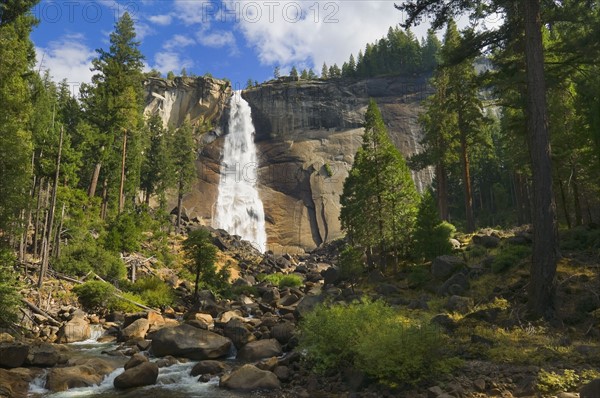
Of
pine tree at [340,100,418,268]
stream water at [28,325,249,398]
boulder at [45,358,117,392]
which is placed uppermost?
pine tree at [340,100,418,268]

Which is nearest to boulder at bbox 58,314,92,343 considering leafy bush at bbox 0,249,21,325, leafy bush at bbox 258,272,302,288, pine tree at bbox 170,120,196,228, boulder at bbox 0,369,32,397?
leafy bush at bbox 0,249,21,325

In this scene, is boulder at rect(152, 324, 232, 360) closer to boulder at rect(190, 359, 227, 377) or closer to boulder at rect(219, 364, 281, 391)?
boulder at rect(190, 359, 227, 377)

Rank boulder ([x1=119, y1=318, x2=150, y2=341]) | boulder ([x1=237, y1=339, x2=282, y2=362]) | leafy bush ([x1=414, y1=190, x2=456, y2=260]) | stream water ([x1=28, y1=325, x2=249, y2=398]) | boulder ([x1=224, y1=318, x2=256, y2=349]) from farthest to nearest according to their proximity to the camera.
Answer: leafy bush ([x1=414, y1=190, x2=456, y2=260]) < boulder ([x1=119, y1=318, x2=150, y2=341]) < boulder ([x1=224, y1=318, x2=256, y2=349]) < boulder ([x1=237, y1=339, x2=282, y2=362]) < stream water ([x1=28, y1=325, x2=249, y2=398])

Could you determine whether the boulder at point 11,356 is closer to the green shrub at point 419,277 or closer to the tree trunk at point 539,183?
the tree trunk at point 539,183

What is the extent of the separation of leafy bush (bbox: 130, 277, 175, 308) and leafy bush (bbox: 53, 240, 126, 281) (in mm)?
1531

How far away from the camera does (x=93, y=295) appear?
71.2ft

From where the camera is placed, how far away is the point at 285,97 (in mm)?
79062

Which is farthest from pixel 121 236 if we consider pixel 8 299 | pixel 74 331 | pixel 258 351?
pixel 258 351

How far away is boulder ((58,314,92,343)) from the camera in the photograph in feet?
55.2

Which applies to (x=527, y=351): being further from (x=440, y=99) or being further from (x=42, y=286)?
(x=440, y=99)

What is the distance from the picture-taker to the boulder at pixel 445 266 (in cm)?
2148

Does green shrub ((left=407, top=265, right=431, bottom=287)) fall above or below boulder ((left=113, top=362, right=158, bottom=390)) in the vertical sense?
above

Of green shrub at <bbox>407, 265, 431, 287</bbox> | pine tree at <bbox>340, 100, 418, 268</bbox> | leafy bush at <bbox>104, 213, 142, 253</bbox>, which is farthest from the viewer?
leafy bush at <bbox>104, 213, 142, 253</bbox>

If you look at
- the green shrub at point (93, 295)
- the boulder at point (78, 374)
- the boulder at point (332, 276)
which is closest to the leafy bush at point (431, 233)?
the boulder at point (332, 276)
